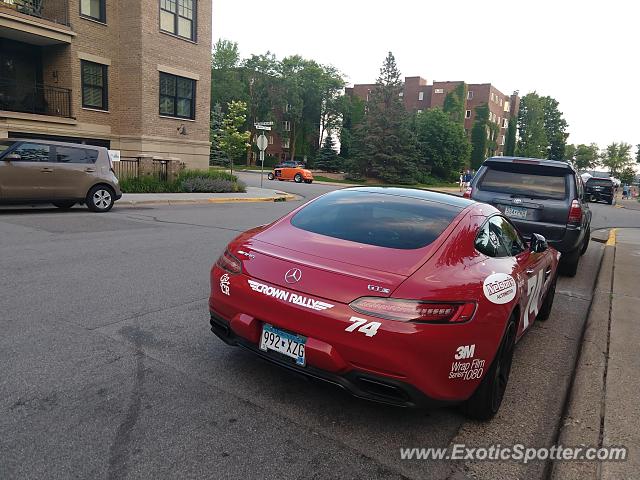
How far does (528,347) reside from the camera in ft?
15.6

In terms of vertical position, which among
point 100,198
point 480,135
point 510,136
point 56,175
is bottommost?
point 100,198

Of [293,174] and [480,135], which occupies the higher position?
[480,135]

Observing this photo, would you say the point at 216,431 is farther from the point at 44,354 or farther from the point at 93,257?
the point at 93,257

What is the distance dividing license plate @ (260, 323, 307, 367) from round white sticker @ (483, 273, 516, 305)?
1.19 m

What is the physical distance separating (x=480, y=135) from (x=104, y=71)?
60470 millimetres

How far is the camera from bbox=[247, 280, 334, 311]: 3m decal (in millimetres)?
2867

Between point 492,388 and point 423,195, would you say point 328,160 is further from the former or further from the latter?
point 492,388

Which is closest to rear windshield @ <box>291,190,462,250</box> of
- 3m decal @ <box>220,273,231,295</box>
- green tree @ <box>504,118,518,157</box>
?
3m decal @ <box>220,273,231,295</box>

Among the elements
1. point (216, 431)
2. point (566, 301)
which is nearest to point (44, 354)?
point (216, 431)

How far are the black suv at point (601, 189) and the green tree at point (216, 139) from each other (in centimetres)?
3622

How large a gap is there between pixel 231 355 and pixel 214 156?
52.7 metres

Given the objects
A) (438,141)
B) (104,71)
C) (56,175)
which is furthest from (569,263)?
(438,141)

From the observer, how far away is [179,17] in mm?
22062

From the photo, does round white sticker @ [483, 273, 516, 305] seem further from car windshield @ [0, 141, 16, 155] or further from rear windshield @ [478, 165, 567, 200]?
car windshield @ [0, 141, 16, 155]
